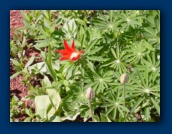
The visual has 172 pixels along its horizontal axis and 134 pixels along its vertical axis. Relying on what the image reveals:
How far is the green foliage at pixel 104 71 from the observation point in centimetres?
239

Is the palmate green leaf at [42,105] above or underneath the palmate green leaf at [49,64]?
underneath

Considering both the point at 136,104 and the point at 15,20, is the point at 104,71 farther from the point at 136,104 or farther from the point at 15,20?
the point at 15,20

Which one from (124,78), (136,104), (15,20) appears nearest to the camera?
(124,78)

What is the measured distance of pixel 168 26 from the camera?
2.42m

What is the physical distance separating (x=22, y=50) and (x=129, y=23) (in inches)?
24.5

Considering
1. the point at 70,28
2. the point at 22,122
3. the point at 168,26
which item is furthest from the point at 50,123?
the point at 168,26

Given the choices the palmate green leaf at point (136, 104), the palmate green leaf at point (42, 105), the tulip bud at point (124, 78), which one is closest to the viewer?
the tulip bud at point (124, 78)

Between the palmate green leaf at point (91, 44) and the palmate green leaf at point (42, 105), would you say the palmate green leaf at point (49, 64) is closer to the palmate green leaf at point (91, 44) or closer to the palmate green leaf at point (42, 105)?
the palmate green leaf at point (42, 105)

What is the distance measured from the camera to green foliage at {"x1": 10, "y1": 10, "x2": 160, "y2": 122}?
239cm

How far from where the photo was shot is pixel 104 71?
2.44m

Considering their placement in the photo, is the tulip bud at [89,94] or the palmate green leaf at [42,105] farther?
the palmate green leaf at [42,105]

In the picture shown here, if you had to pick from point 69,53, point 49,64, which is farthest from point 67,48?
point 49,64

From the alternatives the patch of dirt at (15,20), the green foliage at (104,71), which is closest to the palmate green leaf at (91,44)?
the green foliage at (104,71)

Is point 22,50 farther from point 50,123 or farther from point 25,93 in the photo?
point 50,123
